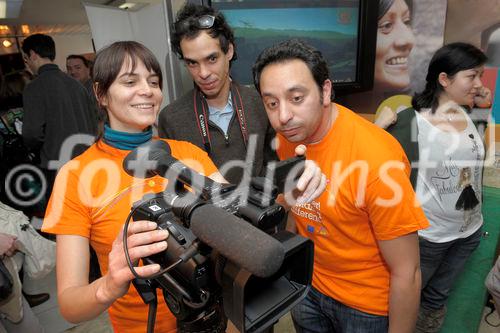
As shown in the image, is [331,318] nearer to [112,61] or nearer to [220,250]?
[220,250]

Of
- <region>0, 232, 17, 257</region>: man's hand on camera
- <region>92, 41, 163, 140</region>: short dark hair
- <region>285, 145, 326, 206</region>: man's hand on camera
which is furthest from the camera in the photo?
<region>0, 232, 17, 257</region>: man's hand on camera

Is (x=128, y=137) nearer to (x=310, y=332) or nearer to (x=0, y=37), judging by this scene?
(x=310, y=332)

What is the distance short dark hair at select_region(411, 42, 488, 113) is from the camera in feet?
5.65

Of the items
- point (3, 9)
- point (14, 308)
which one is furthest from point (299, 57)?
point (3, 9)

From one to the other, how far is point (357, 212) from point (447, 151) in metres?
0.93

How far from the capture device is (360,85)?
7.82 feet

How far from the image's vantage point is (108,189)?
0.91 meters

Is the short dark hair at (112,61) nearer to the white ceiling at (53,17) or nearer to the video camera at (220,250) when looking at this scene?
the video camera at (220,250)

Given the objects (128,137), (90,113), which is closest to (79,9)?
(90,113)

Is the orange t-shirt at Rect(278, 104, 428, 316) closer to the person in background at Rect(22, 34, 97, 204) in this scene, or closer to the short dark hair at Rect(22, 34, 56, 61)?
the person in background at Rect(22, 34, 97, 204)

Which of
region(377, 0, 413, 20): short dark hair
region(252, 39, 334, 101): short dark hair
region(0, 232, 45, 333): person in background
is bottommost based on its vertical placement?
region(0, 232, 45, 333): person in background

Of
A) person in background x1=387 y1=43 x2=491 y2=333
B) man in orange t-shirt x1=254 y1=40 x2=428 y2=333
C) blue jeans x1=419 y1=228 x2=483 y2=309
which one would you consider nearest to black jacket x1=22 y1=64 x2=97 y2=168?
man in orange t-shirt x1=254 y1=40 x2=428 y2=333

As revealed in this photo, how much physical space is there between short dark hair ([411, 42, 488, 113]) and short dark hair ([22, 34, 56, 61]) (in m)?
2.61

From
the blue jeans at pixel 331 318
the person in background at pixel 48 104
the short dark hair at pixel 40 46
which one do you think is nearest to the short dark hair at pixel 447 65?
the blue jeans at pixel 331 318
